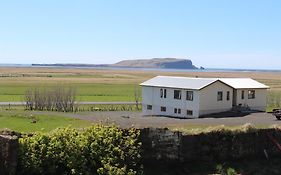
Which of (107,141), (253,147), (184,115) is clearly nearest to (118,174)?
(107,141)

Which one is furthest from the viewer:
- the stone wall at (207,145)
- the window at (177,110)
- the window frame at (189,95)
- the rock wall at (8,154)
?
the window at (177,110)

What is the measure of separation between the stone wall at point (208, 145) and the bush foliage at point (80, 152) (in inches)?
70.0

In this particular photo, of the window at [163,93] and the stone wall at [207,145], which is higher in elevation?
the window at [163,93]

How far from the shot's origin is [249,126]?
31.4 metres

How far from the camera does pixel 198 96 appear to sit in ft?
162

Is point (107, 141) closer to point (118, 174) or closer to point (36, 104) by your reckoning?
point (118, 174)

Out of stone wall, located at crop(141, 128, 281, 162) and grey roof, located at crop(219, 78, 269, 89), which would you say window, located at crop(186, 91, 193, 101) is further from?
stone wall, located at crop(141, 128, 281, 162)

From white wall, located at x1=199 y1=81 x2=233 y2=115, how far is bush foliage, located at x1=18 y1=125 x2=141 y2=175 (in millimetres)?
24597

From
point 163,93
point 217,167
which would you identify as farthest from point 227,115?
point 217,167

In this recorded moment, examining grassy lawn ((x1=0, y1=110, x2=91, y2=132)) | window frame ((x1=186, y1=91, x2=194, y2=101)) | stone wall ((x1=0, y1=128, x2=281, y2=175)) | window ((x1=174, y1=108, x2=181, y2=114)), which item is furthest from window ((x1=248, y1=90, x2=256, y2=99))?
stone wall ((x1=0, y1=128, x2=281, y2=175))

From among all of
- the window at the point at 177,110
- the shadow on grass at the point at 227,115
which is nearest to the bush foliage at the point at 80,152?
the shadow on grass at the point at 227,115

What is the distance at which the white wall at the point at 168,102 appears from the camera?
163 feet

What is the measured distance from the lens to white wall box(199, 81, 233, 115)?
49719mm

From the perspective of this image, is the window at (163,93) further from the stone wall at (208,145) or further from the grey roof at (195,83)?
the stone wall at (208,145)
